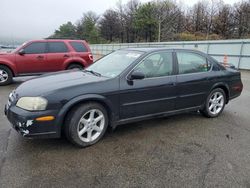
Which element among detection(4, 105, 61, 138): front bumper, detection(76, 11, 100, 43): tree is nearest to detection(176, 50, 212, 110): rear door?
detection(4, 105, 61, 138): front bumper

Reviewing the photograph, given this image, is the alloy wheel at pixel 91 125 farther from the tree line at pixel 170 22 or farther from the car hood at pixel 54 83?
the tree line at pixel 170 22

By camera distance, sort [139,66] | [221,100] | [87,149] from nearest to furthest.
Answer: [87,149] → [139,66] → [221,100]

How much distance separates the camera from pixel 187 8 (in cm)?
6081

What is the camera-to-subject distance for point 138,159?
3.31 metres

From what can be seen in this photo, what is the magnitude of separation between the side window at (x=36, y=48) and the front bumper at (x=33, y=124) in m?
6.04

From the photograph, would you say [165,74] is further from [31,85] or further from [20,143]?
[20,143]

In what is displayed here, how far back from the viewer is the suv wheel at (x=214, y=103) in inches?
200

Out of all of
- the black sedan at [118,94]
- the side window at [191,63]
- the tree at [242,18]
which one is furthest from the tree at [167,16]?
the black sedan at [118,94]

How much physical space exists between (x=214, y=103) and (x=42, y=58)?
21.1ft

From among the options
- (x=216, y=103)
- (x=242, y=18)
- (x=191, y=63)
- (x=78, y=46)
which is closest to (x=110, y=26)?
(x=242, y=18)

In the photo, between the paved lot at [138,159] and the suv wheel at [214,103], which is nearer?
the paved lot at [138,159]

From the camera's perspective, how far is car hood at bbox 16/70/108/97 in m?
3.47

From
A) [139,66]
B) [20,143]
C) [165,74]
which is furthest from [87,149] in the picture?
[165,74]

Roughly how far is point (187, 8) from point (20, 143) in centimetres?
6382
